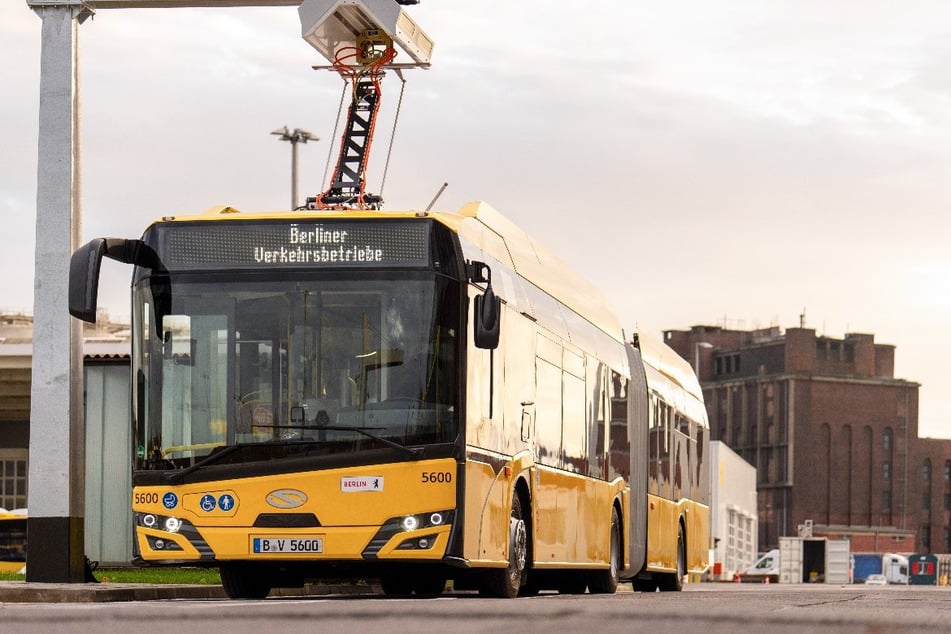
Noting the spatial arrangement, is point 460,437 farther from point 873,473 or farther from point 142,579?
point 873,473

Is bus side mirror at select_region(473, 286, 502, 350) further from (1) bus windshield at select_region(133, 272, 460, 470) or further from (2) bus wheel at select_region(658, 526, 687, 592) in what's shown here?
(2) bus wheel at select_region(658, 526, 687, 592)

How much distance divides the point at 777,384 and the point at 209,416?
120977 millimetres

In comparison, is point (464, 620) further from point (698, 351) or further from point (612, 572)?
point (698, 351)

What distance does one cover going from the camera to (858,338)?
135750 mm

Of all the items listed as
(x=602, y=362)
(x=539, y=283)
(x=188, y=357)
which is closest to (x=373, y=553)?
(x=188, y=357)

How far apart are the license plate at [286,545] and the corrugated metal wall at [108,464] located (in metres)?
Answer: 15.0

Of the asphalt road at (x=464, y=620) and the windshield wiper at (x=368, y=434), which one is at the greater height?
the windshield wiper at (x=368, y=434)

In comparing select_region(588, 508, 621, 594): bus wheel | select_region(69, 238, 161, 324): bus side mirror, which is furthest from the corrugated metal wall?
select_region(69, 238, 161, 324): bus side mirror

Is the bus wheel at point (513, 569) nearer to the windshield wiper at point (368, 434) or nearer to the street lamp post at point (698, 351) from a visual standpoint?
the windshield wiper at point (368, 434)

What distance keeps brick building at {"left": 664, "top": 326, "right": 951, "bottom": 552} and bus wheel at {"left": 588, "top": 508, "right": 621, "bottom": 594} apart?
359 feet

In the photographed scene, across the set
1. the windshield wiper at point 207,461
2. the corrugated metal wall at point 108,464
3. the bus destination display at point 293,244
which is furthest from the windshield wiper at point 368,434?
the corrugated metal wall at point 108,464

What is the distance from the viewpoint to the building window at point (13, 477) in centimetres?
3797

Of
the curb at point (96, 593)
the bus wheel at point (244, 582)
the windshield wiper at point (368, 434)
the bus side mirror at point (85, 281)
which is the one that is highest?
the bus side mirror at point (85, 281)

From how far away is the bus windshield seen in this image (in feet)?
48.5
